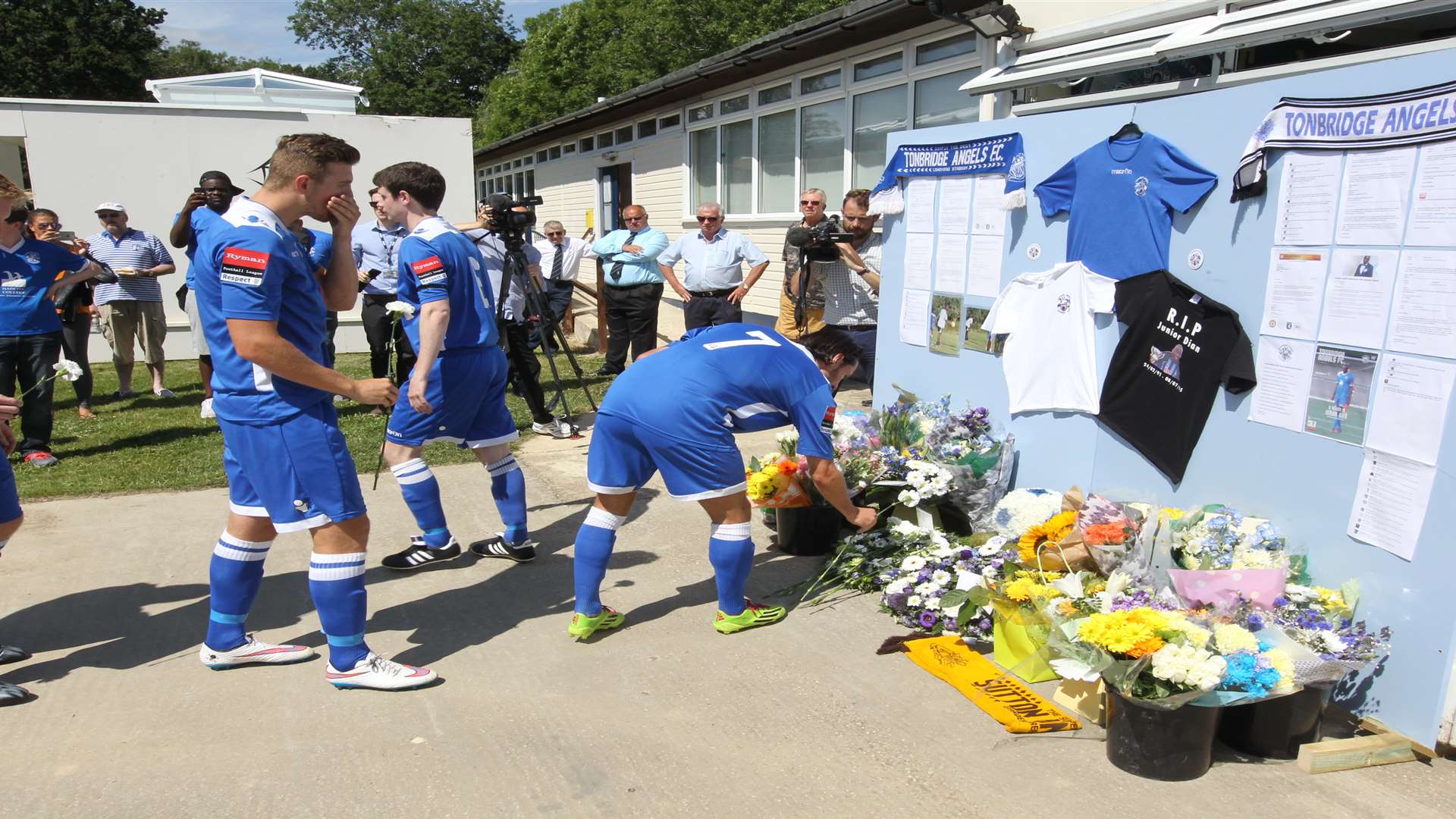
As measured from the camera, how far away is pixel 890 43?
8258 mm

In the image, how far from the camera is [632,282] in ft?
31.7

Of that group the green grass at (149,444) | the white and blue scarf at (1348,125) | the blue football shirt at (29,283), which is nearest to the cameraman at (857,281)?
the green grass at (149,444)

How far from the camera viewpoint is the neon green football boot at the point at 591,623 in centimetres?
394

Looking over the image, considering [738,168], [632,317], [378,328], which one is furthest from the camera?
[738,168]

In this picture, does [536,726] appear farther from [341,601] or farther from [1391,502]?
[1391,502]

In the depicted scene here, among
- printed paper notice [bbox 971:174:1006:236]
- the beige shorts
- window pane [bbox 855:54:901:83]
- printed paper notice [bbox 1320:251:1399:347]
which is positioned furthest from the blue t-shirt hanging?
the beige shorts

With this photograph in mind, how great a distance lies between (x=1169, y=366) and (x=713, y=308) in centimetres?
536

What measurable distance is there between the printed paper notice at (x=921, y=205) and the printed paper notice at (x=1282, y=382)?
227 cm

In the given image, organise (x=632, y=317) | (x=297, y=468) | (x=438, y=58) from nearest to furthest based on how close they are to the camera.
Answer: (x=297, y=468), (x=632, y=317), (x=438, y=58)

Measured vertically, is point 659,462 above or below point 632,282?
below

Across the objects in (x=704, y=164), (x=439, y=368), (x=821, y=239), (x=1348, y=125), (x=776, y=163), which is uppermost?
(x=704, y=164)

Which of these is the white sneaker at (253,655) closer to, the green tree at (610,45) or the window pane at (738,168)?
the window pane at (738,168)

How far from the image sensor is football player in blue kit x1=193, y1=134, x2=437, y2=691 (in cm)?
317

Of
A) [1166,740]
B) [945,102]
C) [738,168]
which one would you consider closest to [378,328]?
[738,168]
